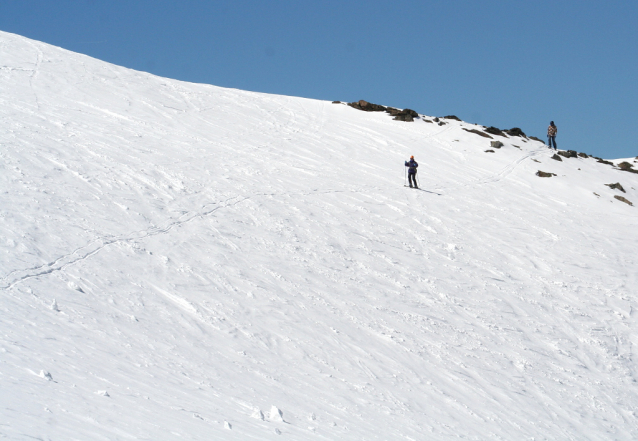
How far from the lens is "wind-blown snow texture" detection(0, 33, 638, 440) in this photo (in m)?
8.79

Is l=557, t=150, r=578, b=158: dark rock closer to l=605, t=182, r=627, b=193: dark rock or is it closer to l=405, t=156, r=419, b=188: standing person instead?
l=605, t=182, r=627, b=193: dark rock

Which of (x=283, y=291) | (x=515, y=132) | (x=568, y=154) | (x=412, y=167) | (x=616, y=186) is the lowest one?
(x=283, y=291)

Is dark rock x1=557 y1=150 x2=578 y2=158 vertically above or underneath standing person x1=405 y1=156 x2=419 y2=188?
above

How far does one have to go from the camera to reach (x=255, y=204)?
60.4 ft

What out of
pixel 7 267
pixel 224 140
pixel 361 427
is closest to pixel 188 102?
pixel 224 140

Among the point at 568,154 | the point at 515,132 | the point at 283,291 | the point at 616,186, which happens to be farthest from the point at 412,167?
the point at 515,132

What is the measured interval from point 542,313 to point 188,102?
848 inches

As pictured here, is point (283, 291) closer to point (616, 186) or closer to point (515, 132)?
point (616, 186)

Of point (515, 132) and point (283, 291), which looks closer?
point (283, 291)

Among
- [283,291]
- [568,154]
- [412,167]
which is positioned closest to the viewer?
[283,291]

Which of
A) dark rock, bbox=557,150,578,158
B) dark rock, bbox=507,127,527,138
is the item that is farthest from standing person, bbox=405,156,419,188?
dark rock, bbox=507,127,527,138

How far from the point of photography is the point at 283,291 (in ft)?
44.7

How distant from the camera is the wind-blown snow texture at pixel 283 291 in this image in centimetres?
879

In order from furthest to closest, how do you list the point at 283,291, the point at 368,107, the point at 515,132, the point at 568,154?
the point at 368,107 → the point at 515,132 → the point at 568,154 → the point at 283,291
